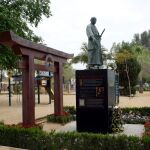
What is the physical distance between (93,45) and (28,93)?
324 cm

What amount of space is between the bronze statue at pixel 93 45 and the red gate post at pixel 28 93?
2.42 meters

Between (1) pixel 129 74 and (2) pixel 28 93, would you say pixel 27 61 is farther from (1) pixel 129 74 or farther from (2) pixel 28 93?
(1) pixel 129 74

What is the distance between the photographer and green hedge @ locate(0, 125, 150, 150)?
8.11 metres

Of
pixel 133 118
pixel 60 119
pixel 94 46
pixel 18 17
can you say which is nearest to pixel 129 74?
pixel 18 17

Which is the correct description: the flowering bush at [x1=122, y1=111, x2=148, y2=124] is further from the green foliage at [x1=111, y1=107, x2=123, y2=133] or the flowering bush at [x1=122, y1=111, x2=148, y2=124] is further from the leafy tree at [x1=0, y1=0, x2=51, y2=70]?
the leafy tree at [x1=0, y1=0, x2=51, y2=70]

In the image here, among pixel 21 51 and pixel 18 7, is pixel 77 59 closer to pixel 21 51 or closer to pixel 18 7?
pixel 18 7

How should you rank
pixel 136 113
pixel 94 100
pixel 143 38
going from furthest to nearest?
pixel 143 38, pixel 136 113, pixel 94 100

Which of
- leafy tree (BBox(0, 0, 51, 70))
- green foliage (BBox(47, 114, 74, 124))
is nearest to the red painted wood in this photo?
green foliage (BBox(47, 114, 74, 124))

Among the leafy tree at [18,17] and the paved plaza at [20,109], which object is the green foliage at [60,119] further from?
the leafy tree at [18,17]

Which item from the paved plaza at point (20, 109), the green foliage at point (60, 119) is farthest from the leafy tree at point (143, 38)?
the green foliage at point (60, 119)

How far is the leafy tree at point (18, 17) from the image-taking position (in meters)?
21.0

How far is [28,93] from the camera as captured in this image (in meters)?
11.6

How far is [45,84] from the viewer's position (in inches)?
1053

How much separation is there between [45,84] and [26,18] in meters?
5.03
